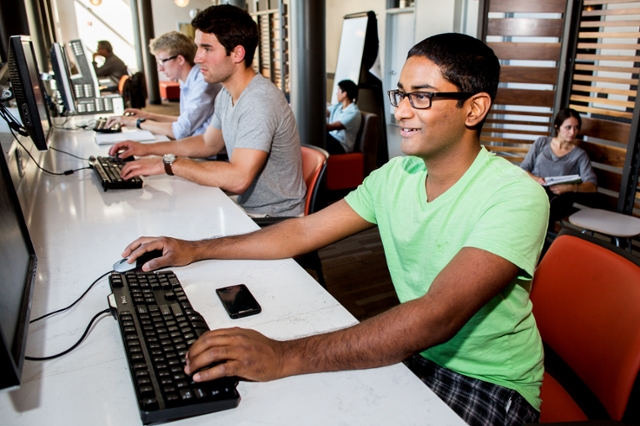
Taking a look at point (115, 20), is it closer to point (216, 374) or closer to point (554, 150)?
point (554, 150)

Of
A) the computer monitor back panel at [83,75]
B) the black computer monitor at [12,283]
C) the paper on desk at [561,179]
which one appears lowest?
the paper on desk at [561,179]

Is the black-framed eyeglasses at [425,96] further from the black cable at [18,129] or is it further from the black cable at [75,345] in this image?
the black cable at [18,129]

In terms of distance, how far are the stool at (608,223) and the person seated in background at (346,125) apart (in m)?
2.51

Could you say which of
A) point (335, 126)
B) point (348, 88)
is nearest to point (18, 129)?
point (335, 126)

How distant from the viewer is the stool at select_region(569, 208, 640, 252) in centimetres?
291

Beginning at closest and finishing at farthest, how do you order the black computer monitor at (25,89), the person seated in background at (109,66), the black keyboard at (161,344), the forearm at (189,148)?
the black keyboard at (161,344), the black computer monitor at (25,89), the forearm at (189,148), the person seated in background at (109,66)

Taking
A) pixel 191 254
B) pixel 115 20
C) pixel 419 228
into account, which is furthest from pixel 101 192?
pixel 115 20

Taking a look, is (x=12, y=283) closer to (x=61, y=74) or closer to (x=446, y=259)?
(x=446, y=259)

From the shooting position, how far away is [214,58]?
2.37 meters

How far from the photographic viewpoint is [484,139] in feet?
14.8

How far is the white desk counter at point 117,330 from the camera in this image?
85cm

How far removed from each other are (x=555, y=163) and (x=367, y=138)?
2.05m

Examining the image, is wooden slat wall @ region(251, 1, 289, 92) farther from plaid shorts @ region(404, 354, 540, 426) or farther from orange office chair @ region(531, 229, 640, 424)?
plaid shorts @ region(404, 354, 540, 426)

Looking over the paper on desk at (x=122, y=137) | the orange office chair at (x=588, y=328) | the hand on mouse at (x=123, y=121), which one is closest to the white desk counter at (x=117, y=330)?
the orange office chair at (x=588, y=328)
